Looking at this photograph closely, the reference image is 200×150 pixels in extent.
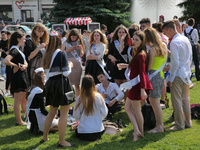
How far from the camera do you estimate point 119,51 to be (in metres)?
5.70

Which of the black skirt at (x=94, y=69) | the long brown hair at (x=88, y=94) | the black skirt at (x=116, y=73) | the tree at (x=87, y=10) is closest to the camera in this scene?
the long brown hair at (x=88, y=94)

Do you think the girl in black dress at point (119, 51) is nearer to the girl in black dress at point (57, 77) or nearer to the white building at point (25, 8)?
the girl in black dress at point (57, 77)

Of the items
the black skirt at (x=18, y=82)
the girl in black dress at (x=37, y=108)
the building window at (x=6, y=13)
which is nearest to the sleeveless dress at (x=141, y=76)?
the girl in black dress at (x=37, y=108)

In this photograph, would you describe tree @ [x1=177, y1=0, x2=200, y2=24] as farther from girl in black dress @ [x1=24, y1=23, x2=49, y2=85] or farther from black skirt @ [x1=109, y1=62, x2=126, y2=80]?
girl in black dress @ [x1=24, y1=23, x2=49, y2=85]

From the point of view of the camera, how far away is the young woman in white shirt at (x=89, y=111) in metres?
4.02

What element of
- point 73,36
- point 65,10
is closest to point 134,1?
point 65,10

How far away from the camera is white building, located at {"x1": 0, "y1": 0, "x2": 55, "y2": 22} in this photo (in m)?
39.8

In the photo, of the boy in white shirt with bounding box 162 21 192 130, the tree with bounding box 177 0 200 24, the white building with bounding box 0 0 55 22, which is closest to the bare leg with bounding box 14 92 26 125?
the boy in white shirt with bounding box 162 21 192 130

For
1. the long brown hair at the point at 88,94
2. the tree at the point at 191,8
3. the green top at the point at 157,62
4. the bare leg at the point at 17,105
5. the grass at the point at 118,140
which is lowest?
the grass at the point at 118,140

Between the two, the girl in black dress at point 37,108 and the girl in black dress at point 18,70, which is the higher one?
the girl in black dress at point 18,70

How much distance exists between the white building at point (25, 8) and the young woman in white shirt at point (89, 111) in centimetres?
3836

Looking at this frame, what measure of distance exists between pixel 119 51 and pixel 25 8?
38.1 metres

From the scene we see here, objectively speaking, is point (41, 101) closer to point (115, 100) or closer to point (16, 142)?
point (16, 142)

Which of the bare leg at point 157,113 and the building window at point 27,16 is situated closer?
the bare leg at point 157,113
